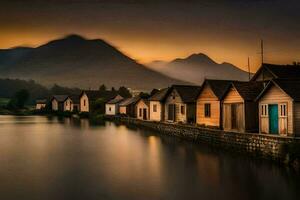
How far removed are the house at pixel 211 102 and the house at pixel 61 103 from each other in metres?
68.9

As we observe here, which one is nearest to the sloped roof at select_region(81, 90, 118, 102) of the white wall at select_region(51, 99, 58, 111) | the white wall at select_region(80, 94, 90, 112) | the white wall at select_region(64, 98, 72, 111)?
the white wall at select_region(80, 94, 90, 112)

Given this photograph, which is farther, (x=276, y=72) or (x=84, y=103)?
(x=84, y=103)

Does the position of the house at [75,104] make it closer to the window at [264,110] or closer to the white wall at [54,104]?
the white wall at [54,104]

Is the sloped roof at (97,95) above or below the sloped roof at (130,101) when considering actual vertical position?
above

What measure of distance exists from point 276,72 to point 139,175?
19.3m

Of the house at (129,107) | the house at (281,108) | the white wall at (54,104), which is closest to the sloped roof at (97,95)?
the house at (129,107)

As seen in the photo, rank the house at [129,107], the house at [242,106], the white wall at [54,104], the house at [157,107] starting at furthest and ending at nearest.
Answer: the white wall at [54,104]
the house at [129,107]
the house at [157,107]
the house at [242,106]

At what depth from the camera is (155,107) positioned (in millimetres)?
51906

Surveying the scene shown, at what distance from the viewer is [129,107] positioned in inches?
2768

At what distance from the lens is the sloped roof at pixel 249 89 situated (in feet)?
95.0

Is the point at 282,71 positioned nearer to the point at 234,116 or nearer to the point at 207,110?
the point at 234,116

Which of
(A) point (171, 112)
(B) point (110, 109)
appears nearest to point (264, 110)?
(A) point (171, 112)

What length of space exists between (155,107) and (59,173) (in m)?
31.6

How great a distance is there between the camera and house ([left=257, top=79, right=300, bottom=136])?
23.4 metres
